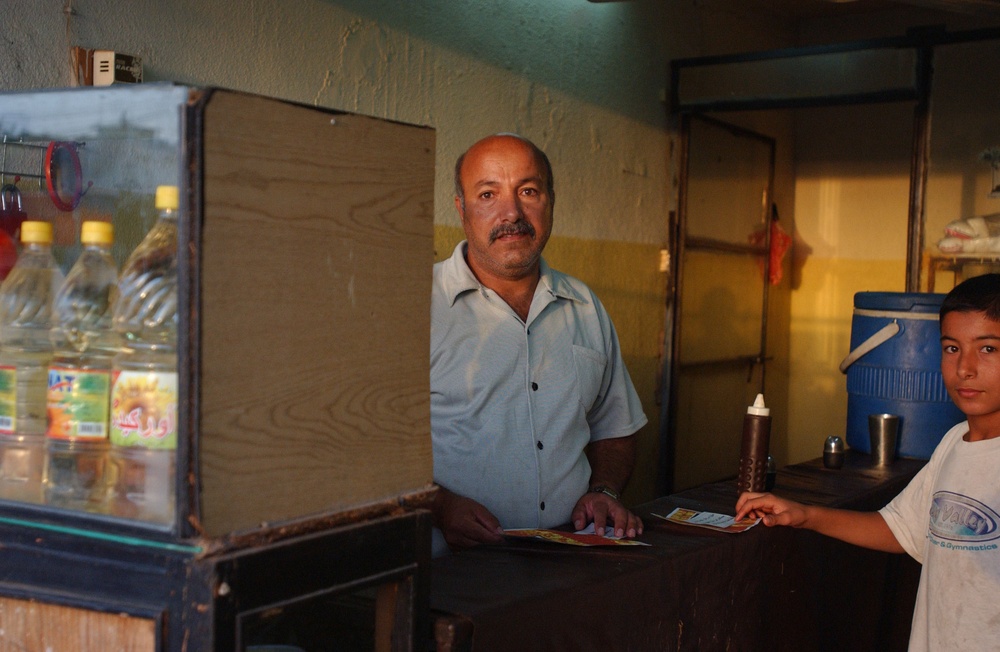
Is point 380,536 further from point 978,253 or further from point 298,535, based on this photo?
point 978,253

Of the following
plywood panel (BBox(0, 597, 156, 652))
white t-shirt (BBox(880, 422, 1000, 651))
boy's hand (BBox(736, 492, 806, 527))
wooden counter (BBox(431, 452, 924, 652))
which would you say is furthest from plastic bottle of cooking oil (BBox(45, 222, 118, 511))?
white t-shirt (BBox(880, 422, 1000, 651))

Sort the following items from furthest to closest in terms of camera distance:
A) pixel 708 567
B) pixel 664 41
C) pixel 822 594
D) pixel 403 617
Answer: pixel 664 41
pixel 822 594
pixel 708 567
pixel 403 617

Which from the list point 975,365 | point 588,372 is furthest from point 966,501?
point 588,372

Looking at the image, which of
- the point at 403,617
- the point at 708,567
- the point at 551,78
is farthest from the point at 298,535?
the point at 551,78

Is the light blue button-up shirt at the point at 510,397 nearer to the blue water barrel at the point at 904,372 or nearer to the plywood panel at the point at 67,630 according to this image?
the plywood panel at the point at 67,630

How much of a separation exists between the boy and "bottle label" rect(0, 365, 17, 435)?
1.71 metres

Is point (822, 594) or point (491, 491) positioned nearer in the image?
point (491, 491)

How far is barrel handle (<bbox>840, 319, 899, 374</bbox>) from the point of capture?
11.8ft

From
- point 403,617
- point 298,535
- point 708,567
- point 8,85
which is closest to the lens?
point 298,535

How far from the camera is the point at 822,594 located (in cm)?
262

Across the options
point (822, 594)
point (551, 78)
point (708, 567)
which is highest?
point (551, 78)

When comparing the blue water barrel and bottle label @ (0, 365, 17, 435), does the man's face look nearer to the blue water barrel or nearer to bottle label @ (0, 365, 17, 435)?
bottle label @ (0, 365, 17, 435)

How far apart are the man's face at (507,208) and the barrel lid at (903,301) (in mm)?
1701

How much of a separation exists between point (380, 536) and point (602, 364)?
1451 mm
